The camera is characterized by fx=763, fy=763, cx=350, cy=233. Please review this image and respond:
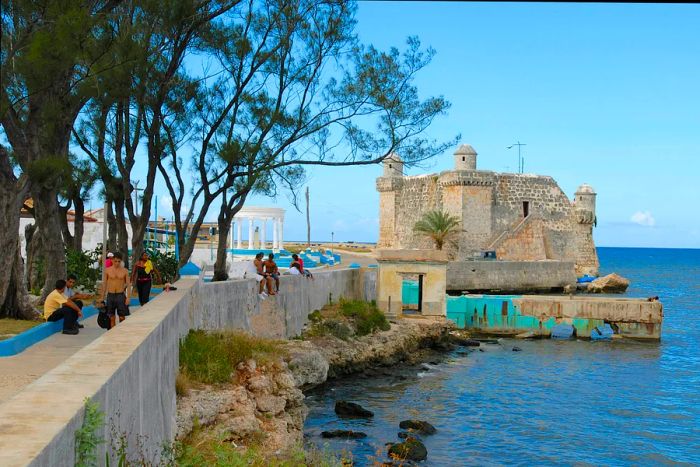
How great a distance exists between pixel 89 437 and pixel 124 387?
1.31m

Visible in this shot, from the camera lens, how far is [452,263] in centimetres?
4259

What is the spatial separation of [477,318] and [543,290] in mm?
17943

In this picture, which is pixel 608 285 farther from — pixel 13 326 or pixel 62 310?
pixel 62 310

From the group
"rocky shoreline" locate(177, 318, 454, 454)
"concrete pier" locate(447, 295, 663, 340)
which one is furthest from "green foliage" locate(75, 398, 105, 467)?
"concrete pier" locate(447, 295, 663, 340)

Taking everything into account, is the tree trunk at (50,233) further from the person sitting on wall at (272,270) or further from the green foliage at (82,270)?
the person sitting on wall at (272,270)

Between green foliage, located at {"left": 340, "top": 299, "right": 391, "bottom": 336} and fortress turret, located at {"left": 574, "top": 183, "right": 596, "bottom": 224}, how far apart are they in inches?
1208

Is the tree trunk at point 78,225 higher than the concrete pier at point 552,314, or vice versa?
the tree trunk at point 78,225

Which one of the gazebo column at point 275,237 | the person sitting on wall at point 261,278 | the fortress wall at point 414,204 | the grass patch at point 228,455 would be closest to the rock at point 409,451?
the grass patch at point 228,455

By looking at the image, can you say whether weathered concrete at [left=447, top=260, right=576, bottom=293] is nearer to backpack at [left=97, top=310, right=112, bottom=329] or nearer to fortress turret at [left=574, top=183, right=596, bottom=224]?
fortress turret at [left=574, top=183, right=596, bottom=224]

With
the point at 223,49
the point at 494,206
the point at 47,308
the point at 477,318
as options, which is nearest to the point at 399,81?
the point at 223,49

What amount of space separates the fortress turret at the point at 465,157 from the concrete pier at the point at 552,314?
1675 centimetres

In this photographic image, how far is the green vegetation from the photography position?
20.2 m

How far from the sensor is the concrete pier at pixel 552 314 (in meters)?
29.3

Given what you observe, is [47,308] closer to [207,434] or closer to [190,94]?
[207,434]
